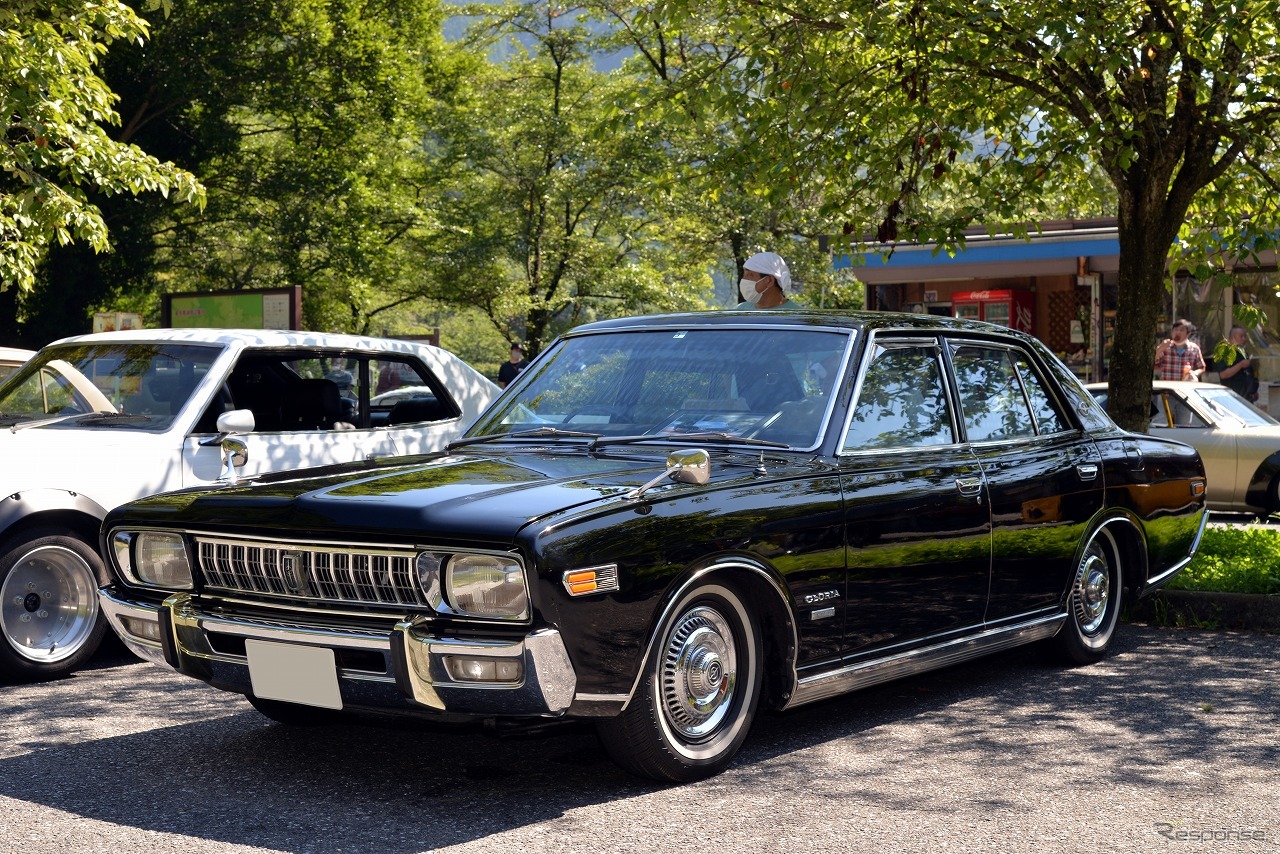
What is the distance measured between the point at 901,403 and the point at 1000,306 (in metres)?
19.7

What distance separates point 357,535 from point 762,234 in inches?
1373

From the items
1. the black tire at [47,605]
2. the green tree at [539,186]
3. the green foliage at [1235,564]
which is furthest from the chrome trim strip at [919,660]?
the green tree at [539,186]

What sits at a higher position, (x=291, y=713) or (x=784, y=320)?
(x=784, y=320)

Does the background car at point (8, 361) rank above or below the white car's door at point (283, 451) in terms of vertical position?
above

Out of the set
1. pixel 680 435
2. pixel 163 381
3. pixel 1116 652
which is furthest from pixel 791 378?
pixel 163 381

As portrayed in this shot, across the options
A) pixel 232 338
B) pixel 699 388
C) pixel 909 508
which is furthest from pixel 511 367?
pixel 909 508

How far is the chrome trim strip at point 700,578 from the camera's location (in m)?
4.48

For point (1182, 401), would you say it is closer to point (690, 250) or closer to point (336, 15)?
point (336, 15)

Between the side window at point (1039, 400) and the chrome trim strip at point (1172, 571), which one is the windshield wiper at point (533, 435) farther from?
the chrome trim strip at point (1172, 571)

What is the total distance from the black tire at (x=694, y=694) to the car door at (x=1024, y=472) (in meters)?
1.57

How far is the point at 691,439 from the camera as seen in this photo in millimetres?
5445

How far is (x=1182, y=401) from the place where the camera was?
1452 cm

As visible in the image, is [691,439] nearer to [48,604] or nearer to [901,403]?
[901,403]

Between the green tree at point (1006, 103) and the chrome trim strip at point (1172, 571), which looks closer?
the chrome trim strip at point (1172, 571)
